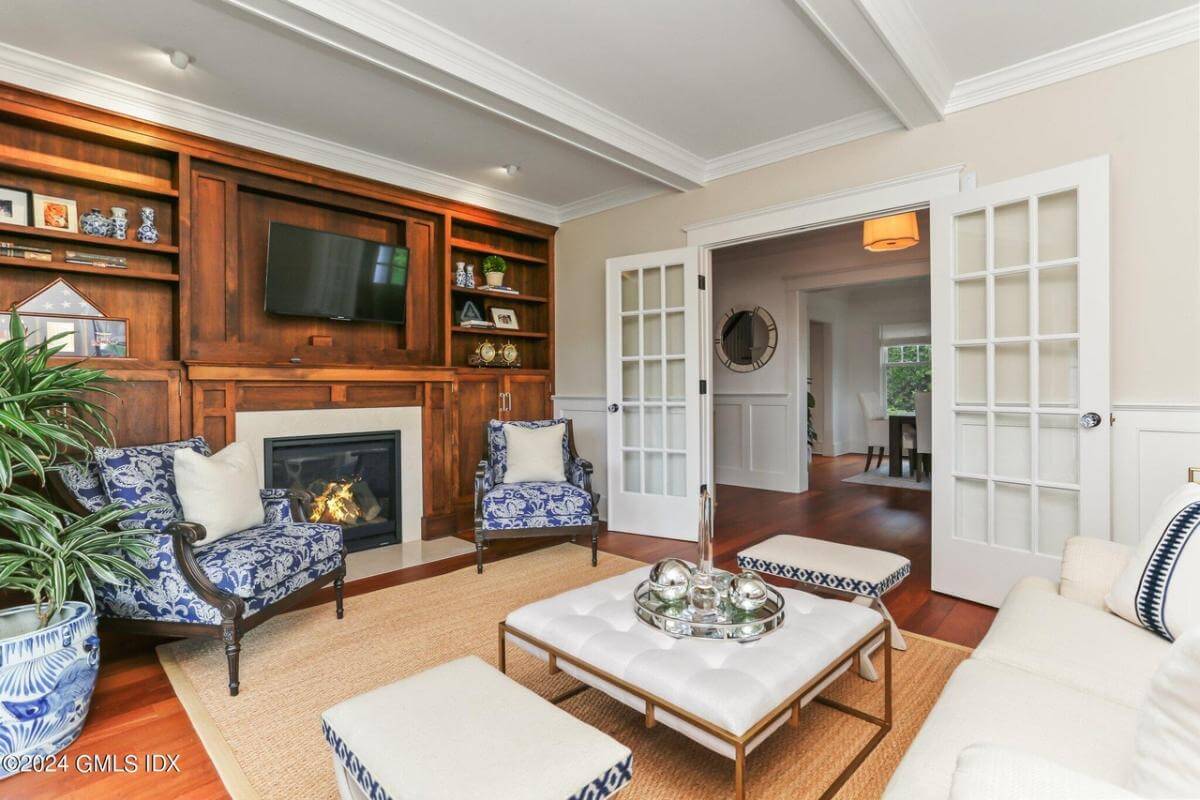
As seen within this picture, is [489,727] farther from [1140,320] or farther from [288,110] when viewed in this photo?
A: [288,110]

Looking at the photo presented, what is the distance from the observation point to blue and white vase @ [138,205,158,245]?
125 inches

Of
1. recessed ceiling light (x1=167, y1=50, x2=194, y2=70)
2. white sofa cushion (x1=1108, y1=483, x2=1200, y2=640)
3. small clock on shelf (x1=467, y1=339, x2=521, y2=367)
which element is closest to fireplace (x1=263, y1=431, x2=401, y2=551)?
small clock on shelf (x1=467, y1=339, x2=521, y2=367)

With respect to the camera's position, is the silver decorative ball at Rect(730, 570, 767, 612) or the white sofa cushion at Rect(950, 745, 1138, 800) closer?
the white sofa cushion at Rect(950, 745, 1138, 800)

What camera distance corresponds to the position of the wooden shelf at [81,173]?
2805 mm

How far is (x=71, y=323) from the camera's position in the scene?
2.99m

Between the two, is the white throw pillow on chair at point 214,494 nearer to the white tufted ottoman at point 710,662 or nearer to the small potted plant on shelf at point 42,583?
the small potted plant on shelf at point 42,583

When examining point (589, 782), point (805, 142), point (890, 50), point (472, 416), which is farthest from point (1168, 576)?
point (472, 416)

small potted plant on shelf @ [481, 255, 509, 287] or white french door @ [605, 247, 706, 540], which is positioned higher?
small potted plant on shelf @ [481, 255, 509, 287]

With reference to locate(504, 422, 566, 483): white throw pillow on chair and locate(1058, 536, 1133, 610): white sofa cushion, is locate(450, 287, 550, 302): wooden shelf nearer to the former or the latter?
locate(504, 422, 566, 483): white throw pillow on chair

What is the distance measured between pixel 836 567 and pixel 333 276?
3368 mm

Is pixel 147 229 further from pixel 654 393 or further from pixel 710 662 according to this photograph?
pixel 710 662

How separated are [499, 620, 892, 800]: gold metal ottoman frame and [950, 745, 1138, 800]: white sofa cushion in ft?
2.11

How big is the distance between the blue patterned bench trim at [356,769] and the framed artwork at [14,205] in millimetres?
3129

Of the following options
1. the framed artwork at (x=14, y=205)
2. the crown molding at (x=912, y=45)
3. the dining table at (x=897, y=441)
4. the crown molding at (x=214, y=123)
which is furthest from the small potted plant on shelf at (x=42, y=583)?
the dining table at (x=897, y=441)
